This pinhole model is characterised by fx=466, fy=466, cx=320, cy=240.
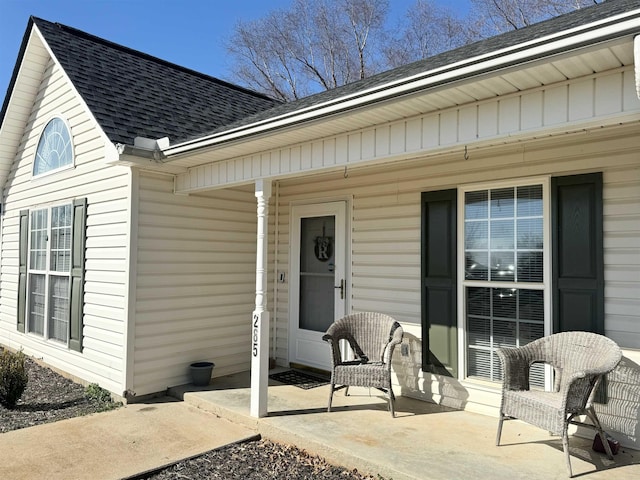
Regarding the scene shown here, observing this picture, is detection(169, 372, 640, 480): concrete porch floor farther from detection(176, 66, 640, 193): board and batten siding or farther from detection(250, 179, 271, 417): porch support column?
detection(176, 66, 640, 193): board and batten siding

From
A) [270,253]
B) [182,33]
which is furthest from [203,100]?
[182,33]

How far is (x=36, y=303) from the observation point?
675cm

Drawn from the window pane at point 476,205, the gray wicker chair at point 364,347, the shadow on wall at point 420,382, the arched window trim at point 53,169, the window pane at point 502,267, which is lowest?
the shadow on wall at point 420,382

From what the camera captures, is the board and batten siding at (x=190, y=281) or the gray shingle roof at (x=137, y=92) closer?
the board and batten siding at (x=190, y=281)

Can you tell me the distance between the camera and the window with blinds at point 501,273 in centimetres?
386

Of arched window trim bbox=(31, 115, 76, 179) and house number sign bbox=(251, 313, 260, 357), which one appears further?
arched window trim bbox=(31, 115, 76, 179)

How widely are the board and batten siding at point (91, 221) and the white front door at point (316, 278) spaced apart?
2.00 metres

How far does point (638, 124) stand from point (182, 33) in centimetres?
1143

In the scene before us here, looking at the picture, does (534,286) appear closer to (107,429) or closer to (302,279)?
(302,279)

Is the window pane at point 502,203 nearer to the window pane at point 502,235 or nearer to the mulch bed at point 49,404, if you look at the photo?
the window pane at point 502,235

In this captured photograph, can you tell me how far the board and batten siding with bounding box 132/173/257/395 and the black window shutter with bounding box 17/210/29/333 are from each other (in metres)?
3.26

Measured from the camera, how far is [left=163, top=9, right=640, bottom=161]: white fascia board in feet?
7.15

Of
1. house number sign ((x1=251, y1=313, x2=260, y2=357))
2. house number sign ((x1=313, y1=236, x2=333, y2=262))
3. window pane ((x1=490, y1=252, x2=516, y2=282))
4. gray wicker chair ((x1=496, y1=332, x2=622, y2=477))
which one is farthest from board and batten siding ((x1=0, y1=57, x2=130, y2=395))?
gray wicker chair ((x1=496, y1=332, x2=622, y2=477))

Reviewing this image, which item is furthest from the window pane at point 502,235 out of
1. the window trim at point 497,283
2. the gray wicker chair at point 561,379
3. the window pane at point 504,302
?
the gray wicker chair at point 561,379
